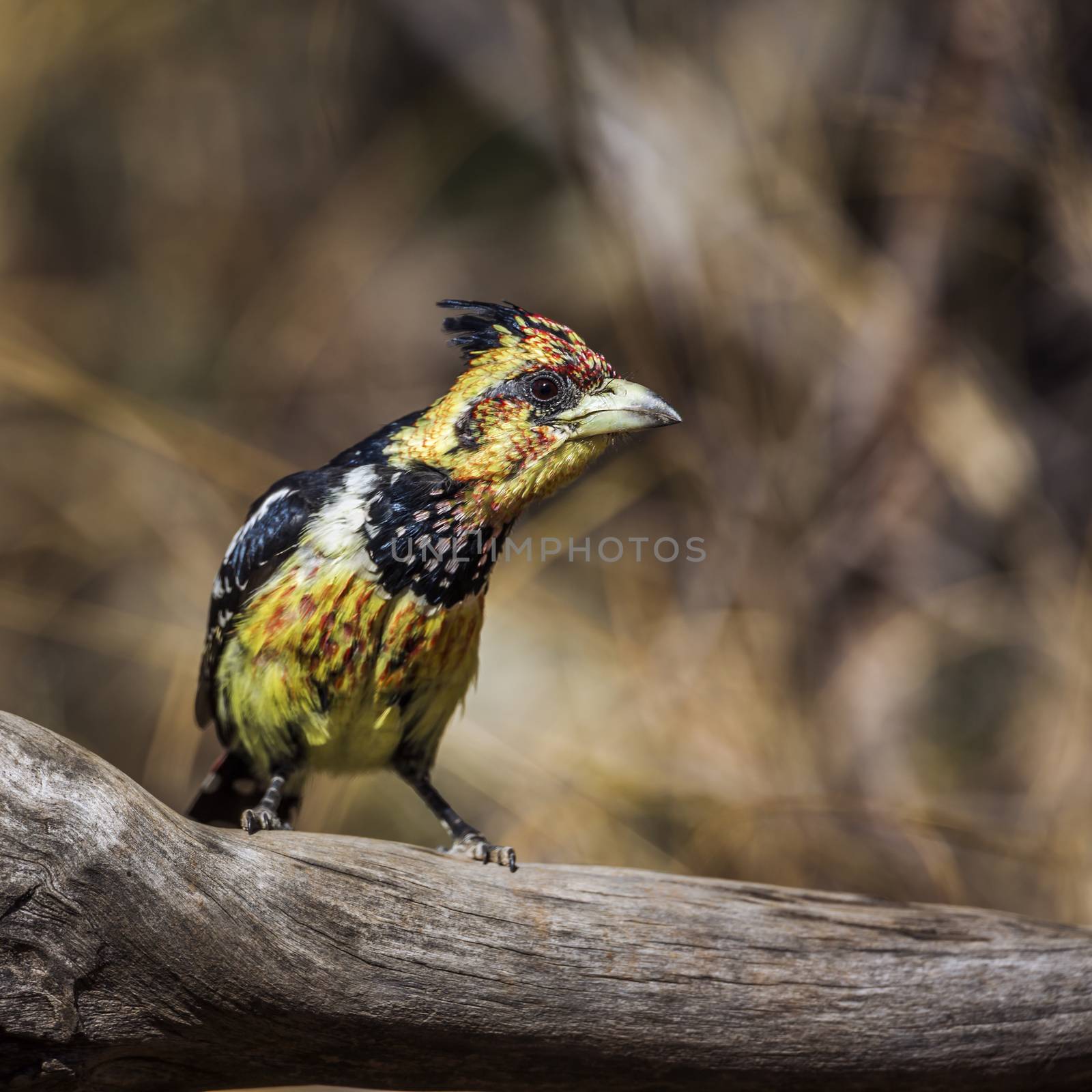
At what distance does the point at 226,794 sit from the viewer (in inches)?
141

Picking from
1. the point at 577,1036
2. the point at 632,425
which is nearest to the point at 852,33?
the point at 632,425

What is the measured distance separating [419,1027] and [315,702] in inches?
33.6

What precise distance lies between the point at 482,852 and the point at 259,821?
59 centimetres

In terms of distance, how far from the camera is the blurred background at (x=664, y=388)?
6121 mm

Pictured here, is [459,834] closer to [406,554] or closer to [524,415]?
[406,554]

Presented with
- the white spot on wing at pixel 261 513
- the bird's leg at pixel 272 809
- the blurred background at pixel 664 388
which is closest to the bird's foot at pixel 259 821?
the bird's leg at pixel 272 809

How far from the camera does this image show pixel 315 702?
118 inches

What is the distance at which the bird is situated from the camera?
2.94 metres

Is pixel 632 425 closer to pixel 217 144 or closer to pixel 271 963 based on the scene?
pixel 271 963

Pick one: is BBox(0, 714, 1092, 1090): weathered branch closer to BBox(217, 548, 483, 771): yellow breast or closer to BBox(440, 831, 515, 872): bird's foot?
BBox(440, 831, 515, 872): bird's foot

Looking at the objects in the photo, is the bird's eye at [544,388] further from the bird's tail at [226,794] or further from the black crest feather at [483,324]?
the bird's tail at [226,794]

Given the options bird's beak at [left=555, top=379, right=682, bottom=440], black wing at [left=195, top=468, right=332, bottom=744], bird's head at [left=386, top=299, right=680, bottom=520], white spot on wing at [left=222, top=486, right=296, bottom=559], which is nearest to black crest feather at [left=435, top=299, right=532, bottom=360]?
bird's head at [left=386, top=299, right=680, bottom=520]

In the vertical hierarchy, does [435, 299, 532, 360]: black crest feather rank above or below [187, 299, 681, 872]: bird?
above

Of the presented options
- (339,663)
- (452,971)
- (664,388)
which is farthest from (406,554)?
(664,388)
